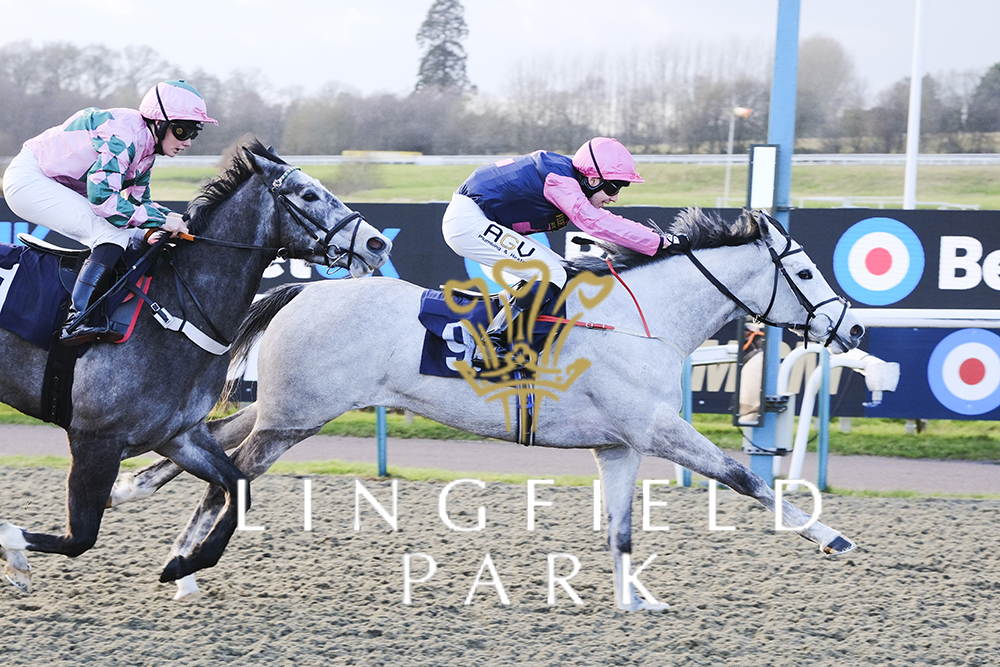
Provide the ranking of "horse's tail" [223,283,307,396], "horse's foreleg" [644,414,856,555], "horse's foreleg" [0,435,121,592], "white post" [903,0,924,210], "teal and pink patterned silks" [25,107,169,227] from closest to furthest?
"teal and pink patterned silks" [25,107,169,227] < "horse's foreleg" [0,435,121,592] < "horse's foreleg" [644,414,856,555] < "horse's tail" [223,283,307,396] < "white post" [903,0,924,210]

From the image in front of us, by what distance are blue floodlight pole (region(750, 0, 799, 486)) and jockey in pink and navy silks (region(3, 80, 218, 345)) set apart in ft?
10.6

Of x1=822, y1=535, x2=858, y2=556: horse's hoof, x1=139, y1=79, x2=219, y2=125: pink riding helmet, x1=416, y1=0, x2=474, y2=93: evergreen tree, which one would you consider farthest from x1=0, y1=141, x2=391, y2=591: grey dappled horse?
x1=416, y1=0, x2=474, y2=93: evergreen tree

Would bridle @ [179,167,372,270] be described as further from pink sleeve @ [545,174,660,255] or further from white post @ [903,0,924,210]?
white post @ [903,0,924,210]

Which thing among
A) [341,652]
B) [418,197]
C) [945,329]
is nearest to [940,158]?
[418,197]

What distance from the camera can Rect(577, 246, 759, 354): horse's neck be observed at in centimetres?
402

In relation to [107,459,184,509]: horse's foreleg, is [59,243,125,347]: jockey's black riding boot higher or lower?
higher

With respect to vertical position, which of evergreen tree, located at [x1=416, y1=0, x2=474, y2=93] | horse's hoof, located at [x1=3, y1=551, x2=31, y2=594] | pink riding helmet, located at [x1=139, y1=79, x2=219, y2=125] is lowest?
horse's hoof, located at [x1=3, y1=551, x2=31, y2=594]

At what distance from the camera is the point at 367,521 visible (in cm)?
522

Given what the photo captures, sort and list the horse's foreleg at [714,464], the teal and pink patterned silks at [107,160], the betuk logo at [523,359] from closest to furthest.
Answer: the teal and pink patterned silks at [107,160], the horse's foreleg at [714,464], the betuk logo at [523,359]

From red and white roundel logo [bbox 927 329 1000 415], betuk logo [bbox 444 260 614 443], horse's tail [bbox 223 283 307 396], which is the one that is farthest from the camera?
red and white roundel logo [bbox 927 329 1000 415]

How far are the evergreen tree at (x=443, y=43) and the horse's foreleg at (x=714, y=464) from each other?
84.1ft

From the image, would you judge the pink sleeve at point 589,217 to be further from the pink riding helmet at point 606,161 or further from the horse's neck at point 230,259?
the horse's neck at point 230,259

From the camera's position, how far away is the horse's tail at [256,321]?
4.42 metres

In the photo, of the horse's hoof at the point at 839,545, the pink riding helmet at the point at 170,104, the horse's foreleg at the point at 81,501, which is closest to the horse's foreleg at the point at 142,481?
the horse's foreleg at the point at 81,501
